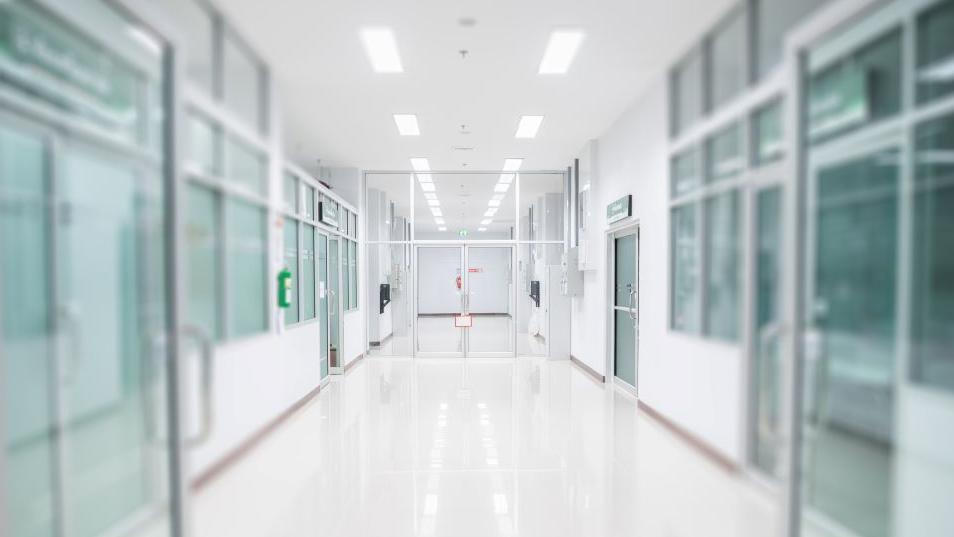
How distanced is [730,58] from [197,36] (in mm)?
1628

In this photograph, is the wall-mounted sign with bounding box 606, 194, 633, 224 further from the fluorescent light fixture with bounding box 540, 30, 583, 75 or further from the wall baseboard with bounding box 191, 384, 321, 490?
the wall baseboard with bounding box 191, 384, 321, 490

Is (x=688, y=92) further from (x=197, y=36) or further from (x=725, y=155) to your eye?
(x=197, y=36)

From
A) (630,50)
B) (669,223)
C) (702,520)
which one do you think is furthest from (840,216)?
(630,50)

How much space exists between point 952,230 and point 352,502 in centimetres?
329

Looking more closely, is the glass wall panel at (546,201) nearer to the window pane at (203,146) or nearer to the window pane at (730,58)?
the window pane at (730,58)

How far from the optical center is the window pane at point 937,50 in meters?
1.38

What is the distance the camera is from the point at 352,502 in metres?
3.33

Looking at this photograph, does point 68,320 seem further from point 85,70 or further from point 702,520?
point 702,520

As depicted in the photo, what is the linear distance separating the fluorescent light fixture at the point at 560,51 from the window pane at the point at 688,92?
2.59 metres

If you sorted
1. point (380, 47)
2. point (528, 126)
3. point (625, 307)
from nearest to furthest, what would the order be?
point (380, 47) → point (625, 307) → point (528, 126)

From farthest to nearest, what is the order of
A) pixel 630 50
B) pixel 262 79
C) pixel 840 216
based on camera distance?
pixel 630 50, pixel 262 79, pixel 840 216

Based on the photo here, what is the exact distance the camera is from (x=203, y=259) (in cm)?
→ 156

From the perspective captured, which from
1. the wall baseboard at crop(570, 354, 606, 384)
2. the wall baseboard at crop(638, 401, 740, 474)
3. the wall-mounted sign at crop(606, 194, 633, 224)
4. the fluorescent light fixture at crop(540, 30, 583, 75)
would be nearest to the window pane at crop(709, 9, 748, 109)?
the wall baseboard at crop(638, 401, 740, 474)

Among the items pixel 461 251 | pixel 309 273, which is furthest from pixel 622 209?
pixel 461 251
